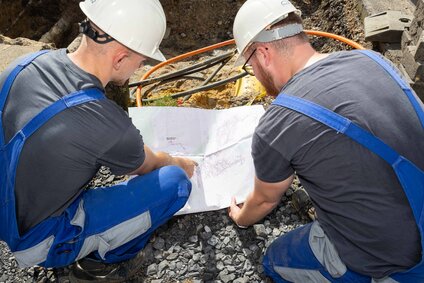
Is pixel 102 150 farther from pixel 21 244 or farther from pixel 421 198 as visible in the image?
pixel 421 198

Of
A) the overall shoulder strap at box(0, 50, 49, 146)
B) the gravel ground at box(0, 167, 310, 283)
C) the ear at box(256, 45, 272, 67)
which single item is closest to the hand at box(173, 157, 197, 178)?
the gravel ground at box(0, 167, 310, 283)

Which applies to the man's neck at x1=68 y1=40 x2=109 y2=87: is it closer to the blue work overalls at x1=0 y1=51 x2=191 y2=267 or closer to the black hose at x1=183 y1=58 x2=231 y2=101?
the blue work overalls at x1=0 y1=51 x2=191 y2=267

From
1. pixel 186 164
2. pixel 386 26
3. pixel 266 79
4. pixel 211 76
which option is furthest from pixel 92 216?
pixel 386 26

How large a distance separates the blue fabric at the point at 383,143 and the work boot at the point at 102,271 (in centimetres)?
159

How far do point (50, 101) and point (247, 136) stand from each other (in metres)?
1.61

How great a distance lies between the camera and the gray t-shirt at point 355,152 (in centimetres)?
176

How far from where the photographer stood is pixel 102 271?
266 cm

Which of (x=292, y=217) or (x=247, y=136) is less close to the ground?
(x=247, y=136)

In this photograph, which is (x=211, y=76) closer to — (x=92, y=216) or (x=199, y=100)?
(x=199, y=100)

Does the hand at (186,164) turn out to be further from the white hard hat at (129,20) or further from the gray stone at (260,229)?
the white hard hat at (129,20)

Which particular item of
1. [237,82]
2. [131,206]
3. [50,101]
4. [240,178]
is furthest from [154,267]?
[237,82]

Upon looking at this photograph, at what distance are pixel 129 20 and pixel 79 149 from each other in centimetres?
78

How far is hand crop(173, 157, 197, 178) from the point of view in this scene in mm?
2864

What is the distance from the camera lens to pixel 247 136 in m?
3.15
